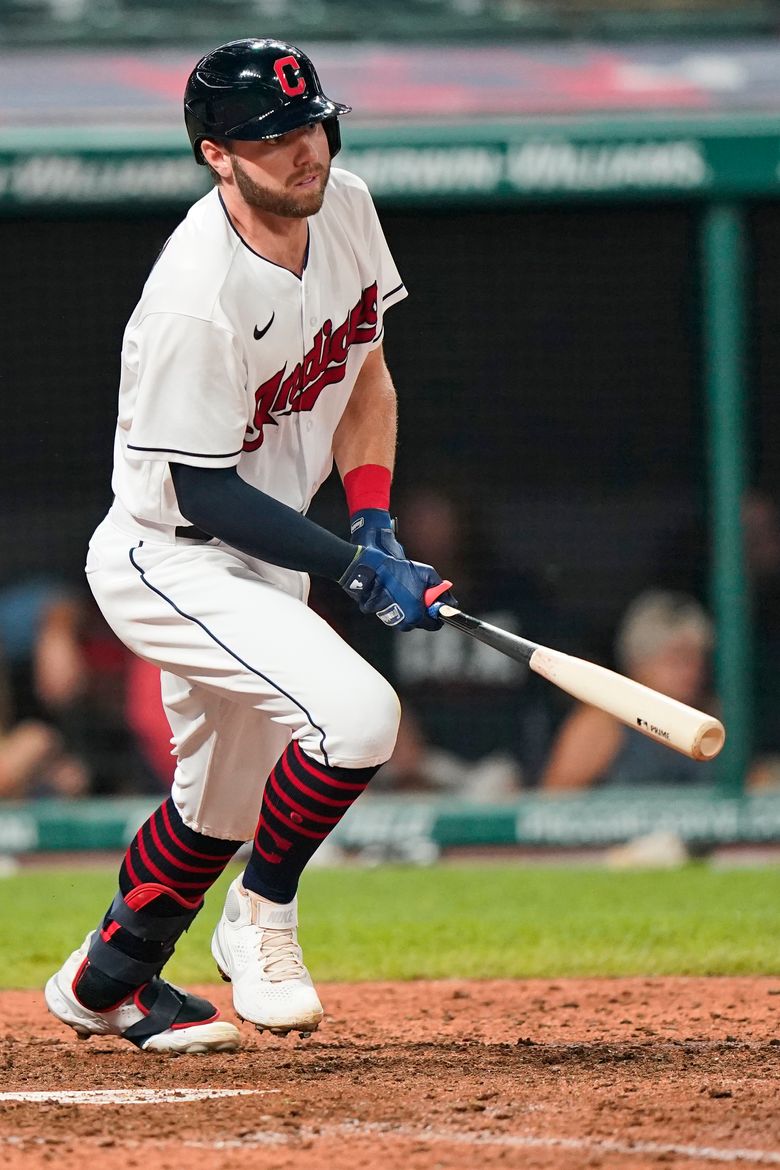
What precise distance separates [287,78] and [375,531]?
2.58 ft

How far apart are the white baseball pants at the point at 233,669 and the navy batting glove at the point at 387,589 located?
91mm

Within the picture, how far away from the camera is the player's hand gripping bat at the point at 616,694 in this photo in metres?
2.82

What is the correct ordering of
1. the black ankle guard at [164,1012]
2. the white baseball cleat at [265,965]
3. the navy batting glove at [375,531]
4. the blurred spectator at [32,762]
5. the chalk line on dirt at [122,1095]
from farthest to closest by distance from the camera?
the blurred spectator at [32,762], the black ankle guard at [164,1012], the navy batting glove at [375,531], the white baseball cleat at [265,965], the chalk line on dirt at [122,1095]

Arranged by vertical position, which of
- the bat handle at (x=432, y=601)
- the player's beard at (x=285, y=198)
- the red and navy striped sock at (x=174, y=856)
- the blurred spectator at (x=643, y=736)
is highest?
the player's beard at (x=285, y=198)

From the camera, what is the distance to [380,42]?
6879mm

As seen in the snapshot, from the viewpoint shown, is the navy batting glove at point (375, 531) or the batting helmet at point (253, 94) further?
the navy batting glove at point (375, 531)

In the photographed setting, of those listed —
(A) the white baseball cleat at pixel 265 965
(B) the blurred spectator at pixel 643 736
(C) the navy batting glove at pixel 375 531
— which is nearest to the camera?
(A) the white baseball cleat at pixel 265 965

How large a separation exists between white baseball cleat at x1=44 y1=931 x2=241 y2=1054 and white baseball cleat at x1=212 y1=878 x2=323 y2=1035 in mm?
114

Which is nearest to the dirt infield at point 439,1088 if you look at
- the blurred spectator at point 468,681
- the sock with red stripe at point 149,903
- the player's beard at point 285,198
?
the sock with red stripe at point 149,903

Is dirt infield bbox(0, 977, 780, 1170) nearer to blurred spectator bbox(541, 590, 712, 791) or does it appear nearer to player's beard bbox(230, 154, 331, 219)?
player's beard bbox(230, 154, 331, 219)

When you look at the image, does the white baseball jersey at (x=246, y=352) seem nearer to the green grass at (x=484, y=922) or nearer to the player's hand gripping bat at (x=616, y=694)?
the player's hand gripping bat at (x=616, y=694)

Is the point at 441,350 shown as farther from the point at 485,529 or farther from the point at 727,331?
the point at 727,331

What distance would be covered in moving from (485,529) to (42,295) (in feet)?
6.38

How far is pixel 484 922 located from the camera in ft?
16.0
